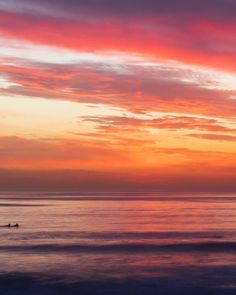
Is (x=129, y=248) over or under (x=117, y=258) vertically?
over

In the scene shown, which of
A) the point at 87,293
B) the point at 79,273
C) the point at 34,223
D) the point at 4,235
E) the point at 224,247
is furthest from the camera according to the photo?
the point at 34,223

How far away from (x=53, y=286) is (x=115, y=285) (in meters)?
3.16

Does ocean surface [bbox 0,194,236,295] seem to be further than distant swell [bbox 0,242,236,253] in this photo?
No

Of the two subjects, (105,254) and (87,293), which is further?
(105,254)

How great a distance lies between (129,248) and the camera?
3562 centimetres

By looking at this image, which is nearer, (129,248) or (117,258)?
(117,258)

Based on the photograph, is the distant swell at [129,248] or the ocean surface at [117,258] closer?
the ocean surface at [117,258]

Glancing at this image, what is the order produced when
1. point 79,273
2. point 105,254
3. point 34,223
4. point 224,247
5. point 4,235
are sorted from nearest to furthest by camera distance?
point 79,273 < point 105,254 < point 224,247 < point 4,235 < point 34,223

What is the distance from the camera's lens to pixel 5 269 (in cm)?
2780

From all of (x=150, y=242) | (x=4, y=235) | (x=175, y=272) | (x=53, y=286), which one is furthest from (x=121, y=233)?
(x=53, y=286)

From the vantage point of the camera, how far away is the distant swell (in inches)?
1353

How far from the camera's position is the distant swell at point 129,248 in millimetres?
34375

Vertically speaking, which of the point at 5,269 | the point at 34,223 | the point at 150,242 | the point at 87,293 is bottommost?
the point at 87,293

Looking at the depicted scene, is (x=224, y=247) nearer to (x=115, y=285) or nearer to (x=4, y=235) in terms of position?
(x=115, y=285)
